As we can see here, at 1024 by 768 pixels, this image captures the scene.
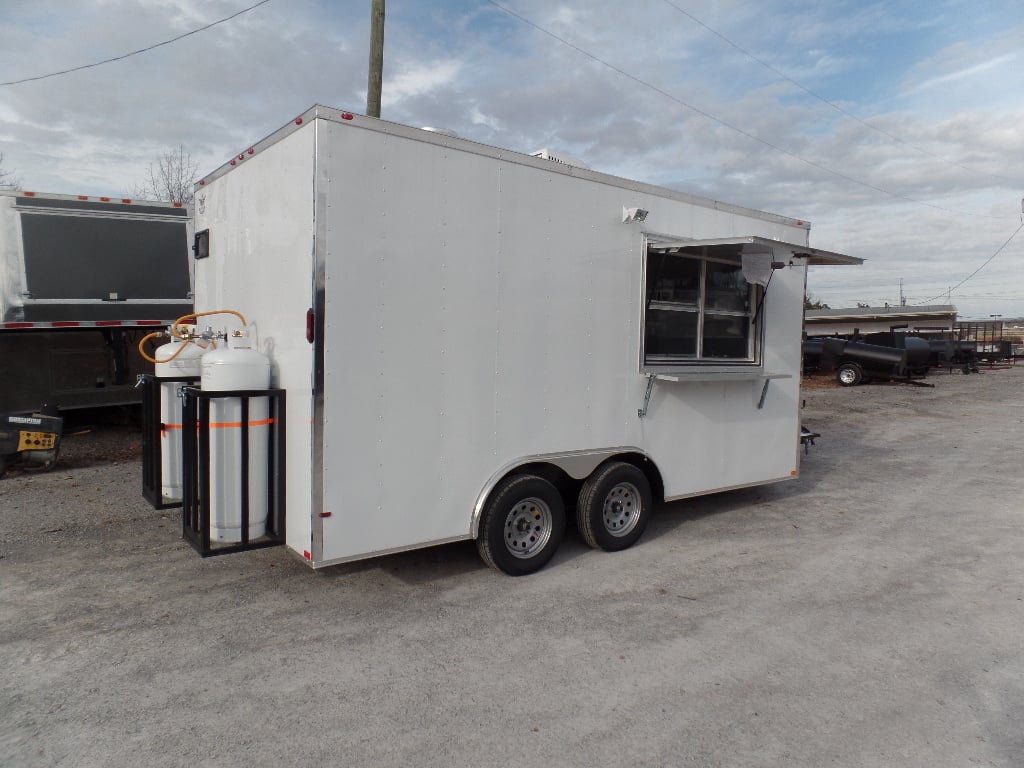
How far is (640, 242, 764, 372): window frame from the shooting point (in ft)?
17.7

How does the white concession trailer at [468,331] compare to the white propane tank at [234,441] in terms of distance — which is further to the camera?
the white propane tank at [234,441]

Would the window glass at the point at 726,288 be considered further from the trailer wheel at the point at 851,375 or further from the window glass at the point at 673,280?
the trailer wheel at the point at 851,375

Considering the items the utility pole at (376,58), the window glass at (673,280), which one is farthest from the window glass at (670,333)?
the utility pole at (376,58)

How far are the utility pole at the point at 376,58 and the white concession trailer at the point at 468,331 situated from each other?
4.77 meters

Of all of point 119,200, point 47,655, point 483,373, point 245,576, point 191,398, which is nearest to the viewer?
point 47,655

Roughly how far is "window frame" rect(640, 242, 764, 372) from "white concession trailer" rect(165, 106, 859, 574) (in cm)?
2

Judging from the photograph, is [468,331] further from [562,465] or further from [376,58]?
[376,58]

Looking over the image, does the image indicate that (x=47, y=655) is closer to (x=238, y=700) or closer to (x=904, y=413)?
(x=238, y=700)

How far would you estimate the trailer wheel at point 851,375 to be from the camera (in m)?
23.2

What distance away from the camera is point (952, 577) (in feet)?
16.8

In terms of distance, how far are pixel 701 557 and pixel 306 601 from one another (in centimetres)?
297

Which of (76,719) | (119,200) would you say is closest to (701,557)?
(76,719)

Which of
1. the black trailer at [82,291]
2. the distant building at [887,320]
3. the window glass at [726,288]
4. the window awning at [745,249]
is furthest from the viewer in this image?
the distant building at [887,320]

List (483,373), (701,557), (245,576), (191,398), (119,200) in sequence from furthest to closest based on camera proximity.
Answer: (119,200), (701,557), (245,576), (483,373), (191,398)
